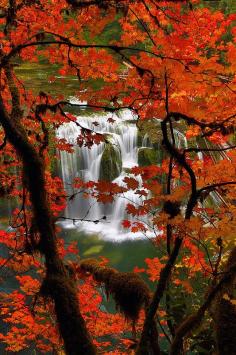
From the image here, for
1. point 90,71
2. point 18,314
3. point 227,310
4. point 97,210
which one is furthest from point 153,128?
point 227,310

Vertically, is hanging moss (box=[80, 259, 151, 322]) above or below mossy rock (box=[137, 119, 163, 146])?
below

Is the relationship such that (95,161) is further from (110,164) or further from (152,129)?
(152,129)

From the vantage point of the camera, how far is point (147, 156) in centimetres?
1669

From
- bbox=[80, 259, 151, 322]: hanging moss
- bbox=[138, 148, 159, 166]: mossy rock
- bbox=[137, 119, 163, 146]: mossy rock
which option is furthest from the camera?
bbox=[138, 148, 159, 166]: mossy rock

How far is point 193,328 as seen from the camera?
11.4ft

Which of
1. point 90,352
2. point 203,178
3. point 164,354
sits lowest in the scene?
point 164,354

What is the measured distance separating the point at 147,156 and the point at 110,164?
1796 millimetres

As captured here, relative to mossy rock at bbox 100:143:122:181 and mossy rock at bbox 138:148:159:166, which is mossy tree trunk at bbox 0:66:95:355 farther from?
mossy rock at bbox 100:143:122:181

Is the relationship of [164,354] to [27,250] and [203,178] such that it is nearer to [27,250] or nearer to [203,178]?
[203,178]

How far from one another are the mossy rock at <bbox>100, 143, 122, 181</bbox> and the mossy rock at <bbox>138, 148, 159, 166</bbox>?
1.07 meters

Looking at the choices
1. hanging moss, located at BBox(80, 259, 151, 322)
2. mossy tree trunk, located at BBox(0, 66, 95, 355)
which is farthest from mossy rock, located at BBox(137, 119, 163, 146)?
mossy tree trunk, located at BBox(0, 66, 95, 355)

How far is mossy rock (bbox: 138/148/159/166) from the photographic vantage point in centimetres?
1655

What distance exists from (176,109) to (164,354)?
3719 millimetres

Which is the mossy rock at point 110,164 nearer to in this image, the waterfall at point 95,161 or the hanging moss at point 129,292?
the waterfall at point 95,161
